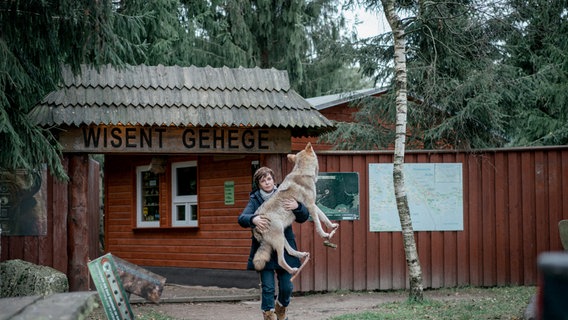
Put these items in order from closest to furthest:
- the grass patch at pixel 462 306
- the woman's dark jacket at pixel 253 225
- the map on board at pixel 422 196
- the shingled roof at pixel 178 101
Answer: the woman's dark jacket at pixel 253 225 < the grass patch at pixel 462 306 < the shingled roof at pixel 178 101 < the map on board at pixel 422 196

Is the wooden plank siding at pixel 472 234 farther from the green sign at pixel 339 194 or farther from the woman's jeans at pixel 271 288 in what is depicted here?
the woman's jeans at pixel 271 288

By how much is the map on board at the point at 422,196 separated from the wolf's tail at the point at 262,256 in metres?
5.28

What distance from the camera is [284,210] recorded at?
329 inches

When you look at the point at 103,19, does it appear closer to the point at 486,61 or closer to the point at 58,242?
the point at 58,242

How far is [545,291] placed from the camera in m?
2.31

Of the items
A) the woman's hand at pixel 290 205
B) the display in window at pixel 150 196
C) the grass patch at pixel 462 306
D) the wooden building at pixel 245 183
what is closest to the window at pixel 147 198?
the display in window at pixel 150 196

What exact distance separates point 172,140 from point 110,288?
473 cm

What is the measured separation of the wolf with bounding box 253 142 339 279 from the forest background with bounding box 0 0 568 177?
293 centimetres

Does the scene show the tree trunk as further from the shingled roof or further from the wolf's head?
the wolf's head

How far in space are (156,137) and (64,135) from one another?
4.44ft

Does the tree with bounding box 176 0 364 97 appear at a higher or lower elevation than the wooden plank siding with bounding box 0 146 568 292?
higher

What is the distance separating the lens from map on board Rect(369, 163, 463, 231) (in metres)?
13.4

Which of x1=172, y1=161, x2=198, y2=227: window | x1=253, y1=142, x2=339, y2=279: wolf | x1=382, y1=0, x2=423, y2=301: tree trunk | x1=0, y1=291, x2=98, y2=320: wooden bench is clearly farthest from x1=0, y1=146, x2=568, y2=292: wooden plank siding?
x1=0, y1=291, x2=98, y2=320: wooden bench

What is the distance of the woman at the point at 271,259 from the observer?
27.3 ft
